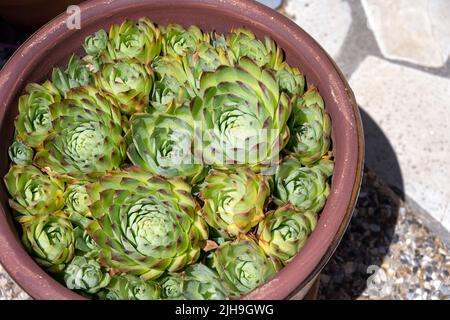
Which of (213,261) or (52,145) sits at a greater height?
(52,145)

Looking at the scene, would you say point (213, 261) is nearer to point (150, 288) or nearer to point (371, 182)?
point (150, 288)

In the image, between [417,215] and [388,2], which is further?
[388,2]

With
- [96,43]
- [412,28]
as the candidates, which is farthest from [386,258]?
[96,43]

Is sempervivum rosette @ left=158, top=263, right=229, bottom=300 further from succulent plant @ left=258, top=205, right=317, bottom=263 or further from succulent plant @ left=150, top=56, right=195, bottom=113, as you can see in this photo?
succulent plant @ left=150, top=56, right=195, bottom=113

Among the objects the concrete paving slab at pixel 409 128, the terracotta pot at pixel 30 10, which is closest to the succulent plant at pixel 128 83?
the terracotta pot at pixel 30 10

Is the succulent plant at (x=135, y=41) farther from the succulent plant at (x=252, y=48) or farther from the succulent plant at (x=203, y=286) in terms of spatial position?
the succulent plant at (x=203, y=286)

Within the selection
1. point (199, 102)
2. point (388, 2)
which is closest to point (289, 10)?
point (388, 2)

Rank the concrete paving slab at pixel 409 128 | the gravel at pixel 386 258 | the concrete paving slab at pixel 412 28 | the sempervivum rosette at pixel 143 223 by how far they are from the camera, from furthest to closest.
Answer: the concrete paving slab at pixel 412 28, the concrete paving slab at pixel 409 128, the gravel at pixel 386 258, the sempervivum rosette at pixel 143 223
